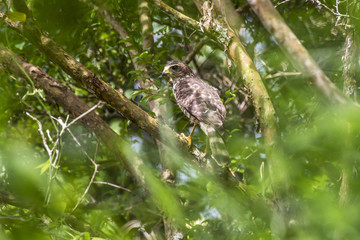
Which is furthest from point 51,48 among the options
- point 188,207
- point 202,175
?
point 188,207

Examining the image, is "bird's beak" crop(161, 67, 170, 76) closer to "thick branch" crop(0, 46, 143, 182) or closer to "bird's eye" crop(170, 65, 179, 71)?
"bird's eye" crop(170, 65, 179, 71)

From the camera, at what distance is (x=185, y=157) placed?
3979mm

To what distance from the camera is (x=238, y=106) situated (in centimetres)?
567

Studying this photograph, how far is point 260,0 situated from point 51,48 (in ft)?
8.13

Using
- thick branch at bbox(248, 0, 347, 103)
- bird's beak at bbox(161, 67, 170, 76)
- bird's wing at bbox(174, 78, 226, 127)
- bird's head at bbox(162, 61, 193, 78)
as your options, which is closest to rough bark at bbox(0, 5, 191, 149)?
bird's wing at bbox(174, 78, 226, 127)

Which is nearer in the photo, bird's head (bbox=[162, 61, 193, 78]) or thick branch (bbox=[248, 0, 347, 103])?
thick branch (bbox=[248, 0, 347, 103])

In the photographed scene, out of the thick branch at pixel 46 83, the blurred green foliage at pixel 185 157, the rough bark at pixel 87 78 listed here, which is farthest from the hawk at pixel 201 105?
the thick branch at pixel 46 83

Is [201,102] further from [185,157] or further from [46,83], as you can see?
[46,83]

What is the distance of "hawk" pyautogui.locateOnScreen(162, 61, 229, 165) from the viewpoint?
3820 millimetres

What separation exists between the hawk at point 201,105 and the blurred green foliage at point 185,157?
15cm

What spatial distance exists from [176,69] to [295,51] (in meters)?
4.02

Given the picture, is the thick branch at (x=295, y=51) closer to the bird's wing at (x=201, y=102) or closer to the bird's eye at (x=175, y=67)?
the bird's wing at (x=201, y=102)

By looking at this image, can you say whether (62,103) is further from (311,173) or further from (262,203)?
(311,173)

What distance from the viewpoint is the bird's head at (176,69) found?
524 centimetres
